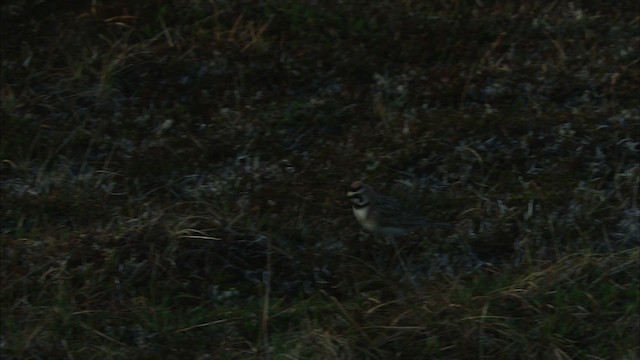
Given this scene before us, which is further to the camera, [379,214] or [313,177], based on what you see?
[313,177]

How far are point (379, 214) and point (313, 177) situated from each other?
3.06ft

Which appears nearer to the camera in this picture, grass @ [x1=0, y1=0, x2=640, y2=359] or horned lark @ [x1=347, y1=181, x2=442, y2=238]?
grass @ [x1=0, y1=0, x2=640, y2=359]

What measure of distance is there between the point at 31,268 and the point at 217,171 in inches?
66.7

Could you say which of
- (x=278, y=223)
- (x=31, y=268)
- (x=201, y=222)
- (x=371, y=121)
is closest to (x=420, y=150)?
(x=371, y=121)

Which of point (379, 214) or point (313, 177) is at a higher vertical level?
point (379, 214)

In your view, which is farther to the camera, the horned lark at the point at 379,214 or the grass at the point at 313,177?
the horned lark at the point at 379,214

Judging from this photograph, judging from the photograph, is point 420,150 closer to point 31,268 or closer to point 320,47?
point 320,47

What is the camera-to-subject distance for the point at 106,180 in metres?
8.45

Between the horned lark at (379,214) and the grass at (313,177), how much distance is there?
13 cm

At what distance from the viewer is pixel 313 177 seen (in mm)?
8422

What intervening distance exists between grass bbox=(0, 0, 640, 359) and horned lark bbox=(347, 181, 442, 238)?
0.43 feet

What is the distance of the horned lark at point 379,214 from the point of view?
7660 millimetres

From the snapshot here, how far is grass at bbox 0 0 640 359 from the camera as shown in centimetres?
702

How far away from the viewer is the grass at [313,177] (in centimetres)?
702
